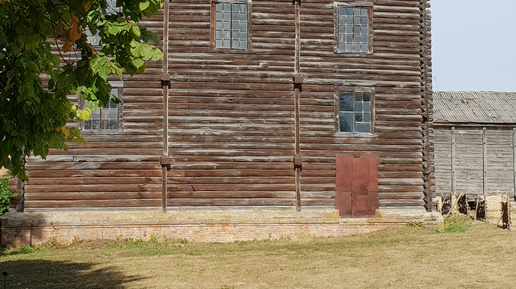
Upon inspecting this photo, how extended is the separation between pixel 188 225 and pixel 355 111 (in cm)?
626

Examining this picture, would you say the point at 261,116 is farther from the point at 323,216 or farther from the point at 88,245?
the point at 88,245

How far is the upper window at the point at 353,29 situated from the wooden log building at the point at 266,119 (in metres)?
0.03

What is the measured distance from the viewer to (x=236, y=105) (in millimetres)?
Result: 16719

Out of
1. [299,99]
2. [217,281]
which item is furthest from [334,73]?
[217,281]

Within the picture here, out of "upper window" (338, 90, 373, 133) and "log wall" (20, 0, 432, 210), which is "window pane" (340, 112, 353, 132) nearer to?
"upper window" (338, 90, 373, 133)

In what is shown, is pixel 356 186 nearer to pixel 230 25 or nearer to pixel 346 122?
pixel 346 122

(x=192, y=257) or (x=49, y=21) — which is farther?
(x=192, y=257)

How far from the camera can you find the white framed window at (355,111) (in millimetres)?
17062

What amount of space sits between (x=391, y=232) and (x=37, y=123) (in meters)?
12.2

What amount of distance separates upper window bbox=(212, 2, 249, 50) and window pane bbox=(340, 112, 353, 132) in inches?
→ 146

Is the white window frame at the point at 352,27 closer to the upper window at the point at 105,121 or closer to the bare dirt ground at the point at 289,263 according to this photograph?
the bare dirt ground at the point at 289,263

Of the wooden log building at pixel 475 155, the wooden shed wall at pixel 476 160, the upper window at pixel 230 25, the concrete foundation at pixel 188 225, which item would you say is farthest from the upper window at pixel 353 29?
the wooden shed wall at pixel 476 160

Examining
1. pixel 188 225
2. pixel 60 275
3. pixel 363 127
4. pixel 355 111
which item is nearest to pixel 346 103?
pixel 355 111

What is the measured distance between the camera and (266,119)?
16.8 m
